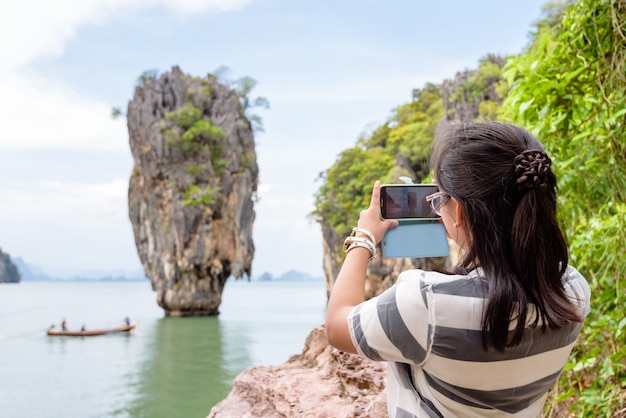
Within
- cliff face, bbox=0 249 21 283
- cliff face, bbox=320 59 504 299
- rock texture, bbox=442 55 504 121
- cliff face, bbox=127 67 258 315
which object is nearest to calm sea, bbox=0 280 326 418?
cliff face, bbox=127 67 258 315

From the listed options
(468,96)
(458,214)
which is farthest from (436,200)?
(468,96)

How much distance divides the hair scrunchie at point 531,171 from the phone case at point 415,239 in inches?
7.3

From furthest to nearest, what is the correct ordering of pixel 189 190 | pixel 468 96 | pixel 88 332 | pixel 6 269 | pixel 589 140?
pixel 6 269 → pixel 189 190 → pixel 468 96 → pixel 88 332 → pixel 589 140

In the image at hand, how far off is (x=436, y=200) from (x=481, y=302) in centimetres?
22

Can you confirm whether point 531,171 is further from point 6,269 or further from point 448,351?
point 6,269

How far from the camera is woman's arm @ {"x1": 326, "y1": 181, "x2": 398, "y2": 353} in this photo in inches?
33.8

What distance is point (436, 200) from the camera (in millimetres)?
934

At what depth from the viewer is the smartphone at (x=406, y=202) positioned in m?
0.97

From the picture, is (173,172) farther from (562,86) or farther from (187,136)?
(562,86)

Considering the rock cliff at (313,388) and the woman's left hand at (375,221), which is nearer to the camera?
the woman's left hand at (375,221)

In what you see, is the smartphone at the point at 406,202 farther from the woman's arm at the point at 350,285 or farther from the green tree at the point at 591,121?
the green tree at the point at 591,121

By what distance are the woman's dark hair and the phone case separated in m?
0.12

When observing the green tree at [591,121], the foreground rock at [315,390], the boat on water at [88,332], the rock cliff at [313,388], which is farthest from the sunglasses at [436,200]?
the boat on water at [88,332]

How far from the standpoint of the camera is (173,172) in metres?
23.5
